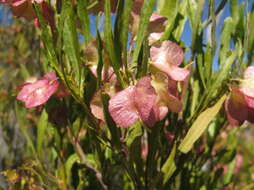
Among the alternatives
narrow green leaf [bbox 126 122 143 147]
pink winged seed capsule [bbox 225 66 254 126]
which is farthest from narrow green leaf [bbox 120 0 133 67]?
pink winged seed capsule [bbox 225 66 254 126]

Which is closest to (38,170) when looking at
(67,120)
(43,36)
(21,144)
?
(67,120)

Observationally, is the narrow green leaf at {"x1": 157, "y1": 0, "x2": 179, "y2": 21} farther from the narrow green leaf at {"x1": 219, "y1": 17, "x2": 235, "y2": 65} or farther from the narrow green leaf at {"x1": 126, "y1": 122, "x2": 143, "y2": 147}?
the narrow green leaf at {"x1": 126, "y1": 122, "x2": 143, "y2": 147}

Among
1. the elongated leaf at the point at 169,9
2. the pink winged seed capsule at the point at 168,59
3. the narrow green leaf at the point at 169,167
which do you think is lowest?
the narrow green leaf at the point at 169,167

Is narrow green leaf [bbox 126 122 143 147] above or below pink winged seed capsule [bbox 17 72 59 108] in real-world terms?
below

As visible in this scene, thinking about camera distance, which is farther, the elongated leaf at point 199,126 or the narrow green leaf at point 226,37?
the narrow green leaf at point 226,37

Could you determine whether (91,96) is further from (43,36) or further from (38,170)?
(38,170)

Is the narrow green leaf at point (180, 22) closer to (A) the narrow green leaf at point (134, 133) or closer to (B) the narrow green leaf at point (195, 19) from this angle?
(B) the narrow green leaf at point (195, 19)

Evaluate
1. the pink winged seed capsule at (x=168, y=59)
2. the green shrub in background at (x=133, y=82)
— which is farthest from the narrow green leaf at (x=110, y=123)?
the pink winged seed capsule at (x=168, y=59)
